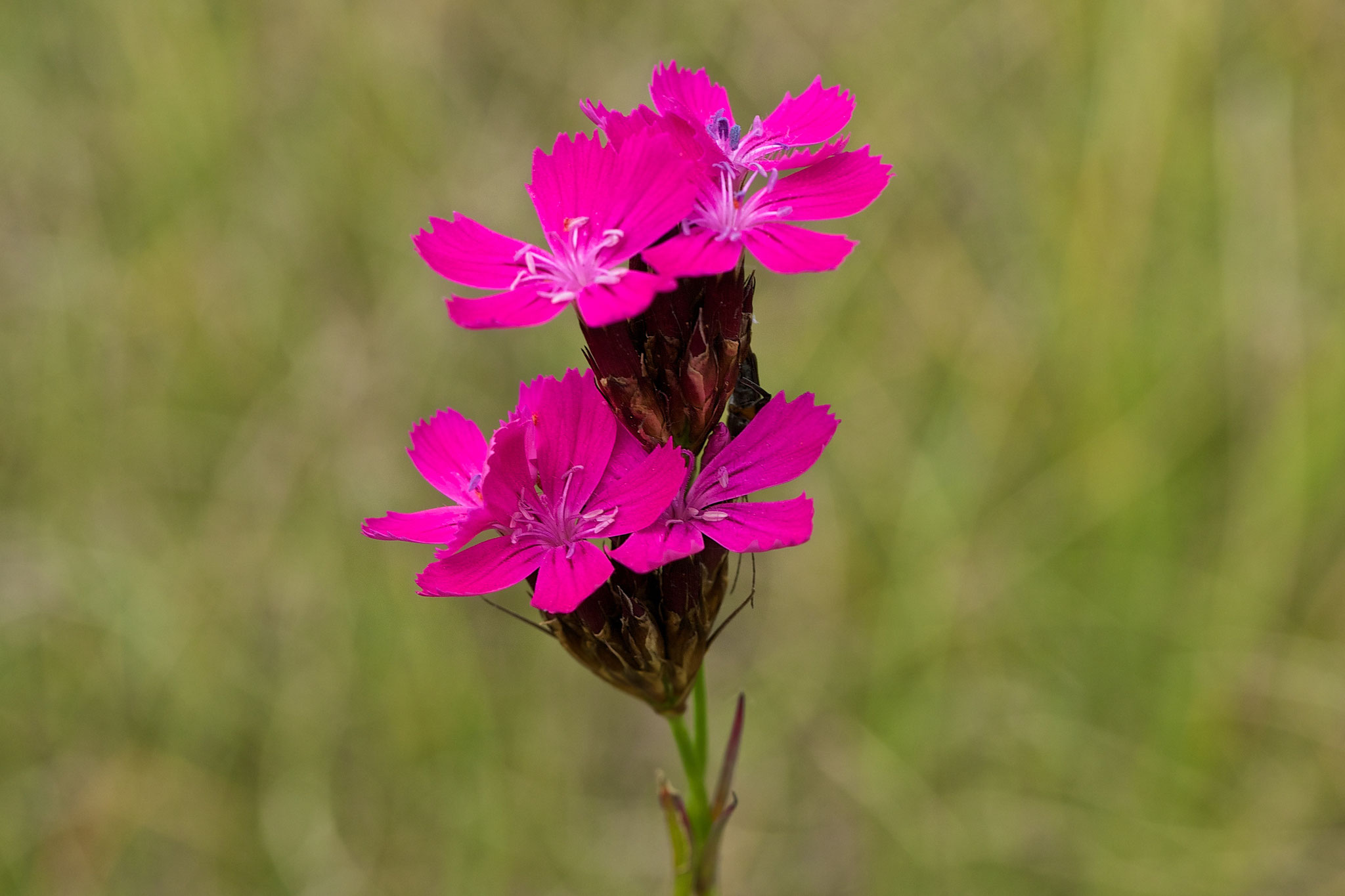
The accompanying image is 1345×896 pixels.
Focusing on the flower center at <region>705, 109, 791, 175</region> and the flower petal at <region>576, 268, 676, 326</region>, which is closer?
the flower petal at <region>576, 268, 676, 326</region>

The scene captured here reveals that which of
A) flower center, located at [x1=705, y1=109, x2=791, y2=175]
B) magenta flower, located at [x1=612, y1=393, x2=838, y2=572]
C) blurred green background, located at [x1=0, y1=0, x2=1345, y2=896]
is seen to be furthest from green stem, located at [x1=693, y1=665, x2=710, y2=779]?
blurred green background, located at [x1=0, y1=0, x2=1345, y2=896]

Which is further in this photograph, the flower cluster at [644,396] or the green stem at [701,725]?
the green stem at [701,725]

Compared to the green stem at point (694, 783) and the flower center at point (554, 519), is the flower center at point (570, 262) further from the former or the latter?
the green stem at point (694, 783)

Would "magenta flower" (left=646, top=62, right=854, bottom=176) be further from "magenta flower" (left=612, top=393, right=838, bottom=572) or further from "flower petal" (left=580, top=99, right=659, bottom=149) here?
"magenta flower" (left=612, top=393, right=838, bottom=572)

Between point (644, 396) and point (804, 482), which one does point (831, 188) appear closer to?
point (644, 396)

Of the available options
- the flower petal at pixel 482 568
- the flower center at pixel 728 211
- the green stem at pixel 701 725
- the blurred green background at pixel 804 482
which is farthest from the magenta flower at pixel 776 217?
the blurred green background at pixel 804 482

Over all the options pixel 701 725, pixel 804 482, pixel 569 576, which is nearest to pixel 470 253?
pixel 569 576

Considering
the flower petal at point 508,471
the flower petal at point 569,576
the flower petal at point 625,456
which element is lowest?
the flower petal at point 569,576
